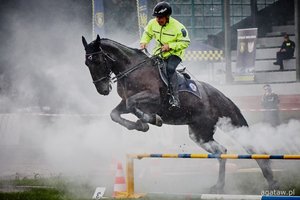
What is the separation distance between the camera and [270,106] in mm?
18047

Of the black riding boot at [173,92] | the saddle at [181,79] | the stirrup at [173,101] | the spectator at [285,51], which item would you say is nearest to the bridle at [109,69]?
the saddle at [181,79]

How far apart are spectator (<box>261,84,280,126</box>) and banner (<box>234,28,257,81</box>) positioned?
12.8ft

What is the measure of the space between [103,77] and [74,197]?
196cm

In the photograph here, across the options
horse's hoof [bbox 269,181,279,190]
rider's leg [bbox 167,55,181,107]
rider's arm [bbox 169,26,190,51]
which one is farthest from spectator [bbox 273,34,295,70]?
rider's leg [bbox 167,55,181,107]

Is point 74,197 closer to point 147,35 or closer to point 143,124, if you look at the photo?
point 143,124

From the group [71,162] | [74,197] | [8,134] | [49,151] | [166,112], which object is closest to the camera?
[74,197]

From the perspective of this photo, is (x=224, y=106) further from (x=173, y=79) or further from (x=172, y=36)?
(x=172, y=36)

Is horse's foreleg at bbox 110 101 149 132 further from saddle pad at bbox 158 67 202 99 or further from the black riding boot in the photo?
saddle pad at bbox 158 67 202 99

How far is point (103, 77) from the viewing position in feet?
31.9

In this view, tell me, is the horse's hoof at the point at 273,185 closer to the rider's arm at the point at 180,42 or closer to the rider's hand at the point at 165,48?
the rider's arm at the point at 180,42

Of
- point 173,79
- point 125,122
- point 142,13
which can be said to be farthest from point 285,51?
point 125,122

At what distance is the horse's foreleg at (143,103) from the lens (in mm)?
9508

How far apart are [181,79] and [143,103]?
941mm

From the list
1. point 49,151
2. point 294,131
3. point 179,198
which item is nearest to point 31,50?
point 49,151
